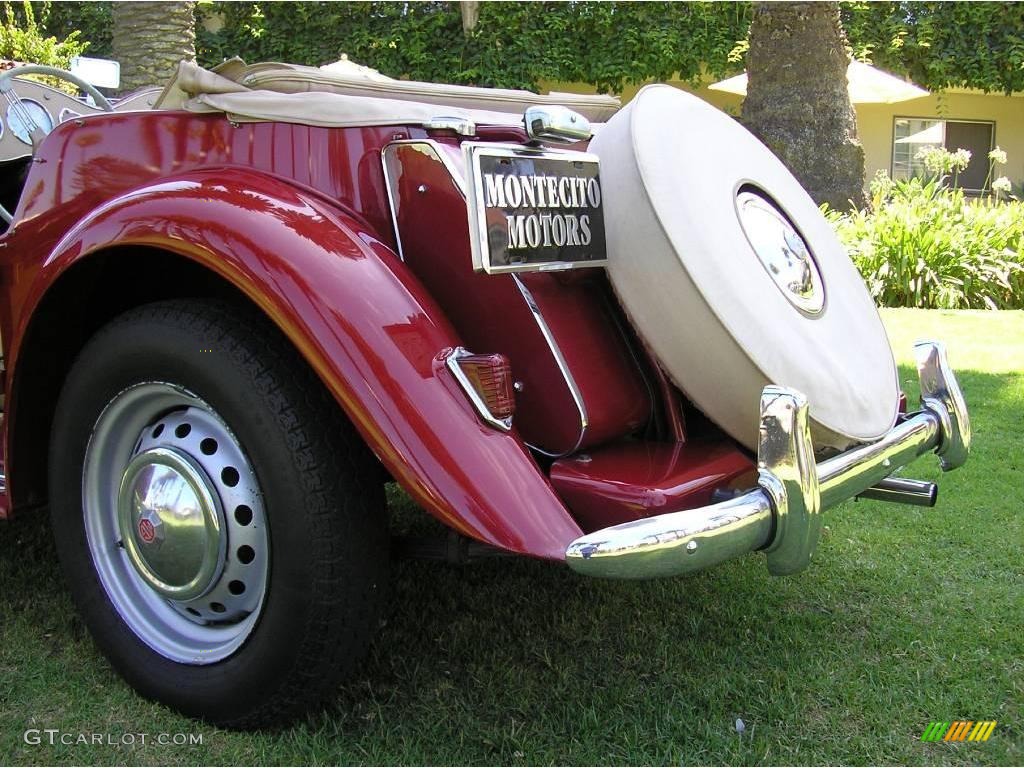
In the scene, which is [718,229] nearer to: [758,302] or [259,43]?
[758,302]

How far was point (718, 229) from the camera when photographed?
205 centimetres

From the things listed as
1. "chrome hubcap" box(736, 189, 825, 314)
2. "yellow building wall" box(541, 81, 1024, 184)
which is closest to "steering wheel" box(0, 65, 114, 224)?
"chrome hubcap" box(736, 189, 825, 314)

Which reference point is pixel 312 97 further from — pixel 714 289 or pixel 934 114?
pixel 934 114

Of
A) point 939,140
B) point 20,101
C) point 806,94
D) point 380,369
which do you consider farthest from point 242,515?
point 939,140

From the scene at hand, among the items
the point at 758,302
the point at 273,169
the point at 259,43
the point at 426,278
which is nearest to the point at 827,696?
the point at 758,302

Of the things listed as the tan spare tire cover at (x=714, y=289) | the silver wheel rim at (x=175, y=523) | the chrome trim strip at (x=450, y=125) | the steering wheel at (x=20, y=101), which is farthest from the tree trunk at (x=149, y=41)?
the tan spare tire cover at (x=714, y=289)

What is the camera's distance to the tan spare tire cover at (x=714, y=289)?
1946 mm

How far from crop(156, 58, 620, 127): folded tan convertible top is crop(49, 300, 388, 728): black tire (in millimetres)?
466

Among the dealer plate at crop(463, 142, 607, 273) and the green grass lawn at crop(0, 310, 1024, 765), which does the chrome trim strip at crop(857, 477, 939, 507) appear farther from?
the dealer plate at crop(463, 142, 607, 273)

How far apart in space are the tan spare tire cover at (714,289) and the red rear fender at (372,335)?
16.9 inches

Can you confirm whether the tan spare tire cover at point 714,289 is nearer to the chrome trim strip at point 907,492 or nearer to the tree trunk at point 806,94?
the chrome trim strip at point 907,492

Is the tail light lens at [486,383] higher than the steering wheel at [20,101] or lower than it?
lower

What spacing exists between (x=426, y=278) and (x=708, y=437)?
2.51 feet

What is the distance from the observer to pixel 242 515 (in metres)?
1.96
